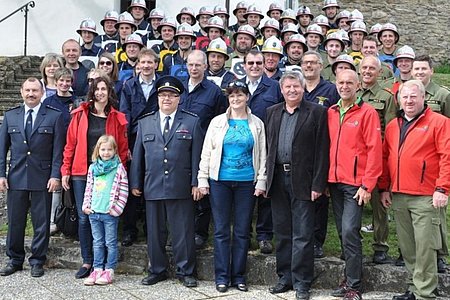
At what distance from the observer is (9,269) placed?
A: 6.28 metres

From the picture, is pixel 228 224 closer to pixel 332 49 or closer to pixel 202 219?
pixel 202 219

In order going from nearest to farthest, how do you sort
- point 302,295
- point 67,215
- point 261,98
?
point 302,295 → point 261,98 → point 67,215

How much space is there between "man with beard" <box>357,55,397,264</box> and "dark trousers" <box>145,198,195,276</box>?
1763 millimetres

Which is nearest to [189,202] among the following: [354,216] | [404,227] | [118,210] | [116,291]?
[118,210]

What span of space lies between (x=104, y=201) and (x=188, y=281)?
3.60 feet

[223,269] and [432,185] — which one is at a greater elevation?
[432,185]

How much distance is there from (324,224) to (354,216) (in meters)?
0.81

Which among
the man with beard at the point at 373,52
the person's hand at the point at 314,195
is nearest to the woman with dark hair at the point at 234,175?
the person's hand at the point at 314,195

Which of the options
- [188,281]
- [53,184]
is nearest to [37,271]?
[53,184]

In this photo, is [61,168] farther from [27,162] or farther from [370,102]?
[370,102]

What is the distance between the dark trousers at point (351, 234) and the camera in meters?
5.50

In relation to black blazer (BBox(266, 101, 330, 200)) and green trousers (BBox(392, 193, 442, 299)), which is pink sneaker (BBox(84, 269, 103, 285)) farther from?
green trousers (BBox(392, 193, 442, 299))

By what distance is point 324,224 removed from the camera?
6285 mm

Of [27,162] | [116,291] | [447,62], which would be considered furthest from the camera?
A: [447,62]
